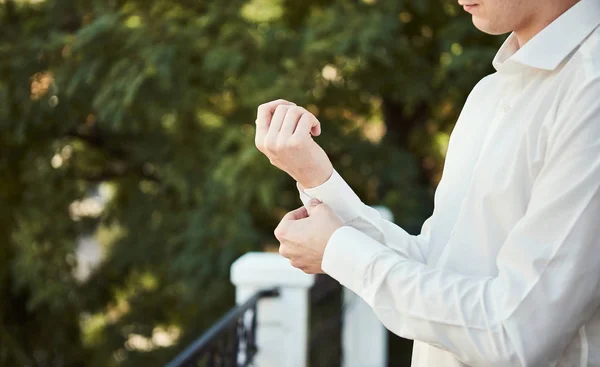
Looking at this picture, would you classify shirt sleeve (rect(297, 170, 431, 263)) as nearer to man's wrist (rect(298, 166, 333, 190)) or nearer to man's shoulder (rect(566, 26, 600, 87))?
man's wrist (rect(298, 166, 333, 190))

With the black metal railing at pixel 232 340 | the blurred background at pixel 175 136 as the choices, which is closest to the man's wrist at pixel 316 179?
the black metal railing at pixel 232 340

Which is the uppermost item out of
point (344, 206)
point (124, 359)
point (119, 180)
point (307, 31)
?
point (344, 206)

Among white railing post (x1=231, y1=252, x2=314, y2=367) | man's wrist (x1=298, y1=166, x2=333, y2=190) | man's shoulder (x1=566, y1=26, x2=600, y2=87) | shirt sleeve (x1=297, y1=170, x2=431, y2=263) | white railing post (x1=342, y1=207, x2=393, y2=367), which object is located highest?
man's shoulder (x1=566, y1=26, x2=600, y2=87)

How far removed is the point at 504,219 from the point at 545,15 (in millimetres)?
284

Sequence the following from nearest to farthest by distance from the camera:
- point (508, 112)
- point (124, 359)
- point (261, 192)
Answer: point (508, 112) → point (261, 192) → point (124, 359)

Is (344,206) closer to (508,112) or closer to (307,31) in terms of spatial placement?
(508,112)

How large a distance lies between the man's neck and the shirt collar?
2cm

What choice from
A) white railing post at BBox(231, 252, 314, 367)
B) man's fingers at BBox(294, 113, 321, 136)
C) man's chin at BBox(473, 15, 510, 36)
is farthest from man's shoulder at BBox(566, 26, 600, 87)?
white railing post at BBox(231, 252, 314, 367)

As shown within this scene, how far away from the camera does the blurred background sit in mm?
4355

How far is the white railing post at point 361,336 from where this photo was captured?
14.1 feet

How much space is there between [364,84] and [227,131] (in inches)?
40.3

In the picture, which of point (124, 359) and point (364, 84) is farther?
point (124, 359)

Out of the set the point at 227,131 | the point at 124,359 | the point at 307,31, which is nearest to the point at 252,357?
the point at 227,131

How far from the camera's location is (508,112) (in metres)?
1.07
